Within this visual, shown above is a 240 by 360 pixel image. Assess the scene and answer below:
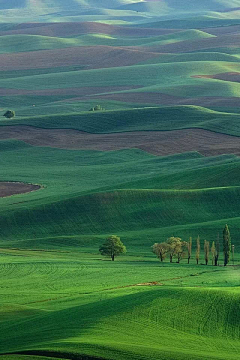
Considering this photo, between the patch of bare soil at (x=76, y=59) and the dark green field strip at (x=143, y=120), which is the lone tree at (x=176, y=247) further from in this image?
the patch of bare soil at (x=76, y=59)

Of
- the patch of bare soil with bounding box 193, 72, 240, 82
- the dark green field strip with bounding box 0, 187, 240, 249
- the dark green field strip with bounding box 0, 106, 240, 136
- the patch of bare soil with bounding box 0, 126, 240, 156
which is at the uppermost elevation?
the patch of bare soil with bounding box 193, 72, 240, 82

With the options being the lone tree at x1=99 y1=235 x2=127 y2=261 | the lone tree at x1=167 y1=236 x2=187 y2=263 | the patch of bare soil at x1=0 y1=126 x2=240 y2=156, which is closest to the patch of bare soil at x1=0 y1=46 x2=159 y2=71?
the patch of bare soil at x1=0 y1=126 x2=240 y2=156

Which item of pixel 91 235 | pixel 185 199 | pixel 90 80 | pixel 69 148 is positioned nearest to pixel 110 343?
pixel 91 235

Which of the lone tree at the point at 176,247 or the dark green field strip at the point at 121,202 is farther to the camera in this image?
the dark green field strip at the point at 121,202

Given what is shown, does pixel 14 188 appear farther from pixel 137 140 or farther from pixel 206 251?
pixel 206 251

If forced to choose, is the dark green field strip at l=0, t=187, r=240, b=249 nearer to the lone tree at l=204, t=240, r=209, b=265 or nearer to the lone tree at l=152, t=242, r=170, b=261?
the lone tree at l=152, t=242, r=170, b=261

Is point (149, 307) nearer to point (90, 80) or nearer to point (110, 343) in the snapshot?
point (110, 343)

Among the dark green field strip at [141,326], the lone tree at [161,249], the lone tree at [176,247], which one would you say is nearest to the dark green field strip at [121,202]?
the lone tree at [161,249]
